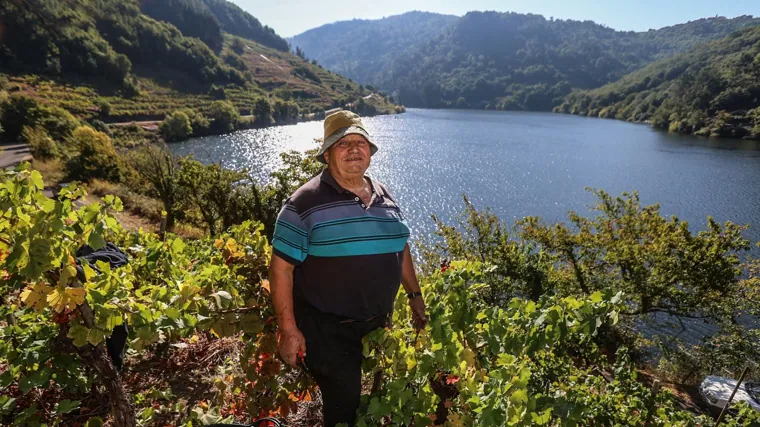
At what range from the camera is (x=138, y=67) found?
333 ft

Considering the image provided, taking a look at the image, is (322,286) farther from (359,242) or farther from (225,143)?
(225,143)

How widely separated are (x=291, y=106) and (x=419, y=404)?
101 metres

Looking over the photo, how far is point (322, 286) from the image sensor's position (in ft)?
7.10

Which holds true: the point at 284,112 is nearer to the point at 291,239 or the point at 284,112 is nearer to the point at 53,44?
the point at 53,44

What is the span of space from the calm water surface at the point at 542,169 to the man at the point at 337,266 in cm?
1988

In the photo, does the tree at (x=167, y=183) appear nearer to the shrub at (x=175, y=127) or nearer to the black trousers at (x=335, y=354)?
the black trousers at (x=335, y=354)

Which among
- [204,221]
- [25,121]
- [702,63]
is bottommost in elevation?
[204,221]

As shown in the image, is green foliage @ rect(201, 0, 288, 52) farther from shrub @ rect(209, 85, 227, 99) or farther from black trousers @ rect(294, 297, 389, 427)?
black trousers @ rect(294, 297, 389, 427)

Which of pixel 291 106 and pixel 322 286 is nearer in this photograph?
pixel 322 286

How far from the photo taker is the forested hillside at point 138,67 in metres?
71.8

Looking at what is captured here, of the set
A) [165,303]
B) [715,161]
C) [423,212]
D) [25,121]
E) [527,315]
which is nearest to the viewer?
[165,303]

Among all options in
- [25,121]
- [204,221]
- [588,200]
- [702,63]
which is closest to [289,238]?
[204,221]

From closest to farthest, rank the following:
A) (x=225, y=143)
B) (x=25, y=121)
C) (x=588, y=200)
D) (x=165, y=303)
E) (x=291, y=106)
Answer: (x=165, y=303) < (x=588, y=200) < (x=25, y=121) < (x=225, y=143) < (x=291, y=106)

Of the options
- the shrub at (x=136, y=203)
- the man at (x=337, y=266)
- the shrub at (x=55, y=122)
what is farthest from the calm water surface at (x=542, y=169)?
the man at (x=337, y=266)
